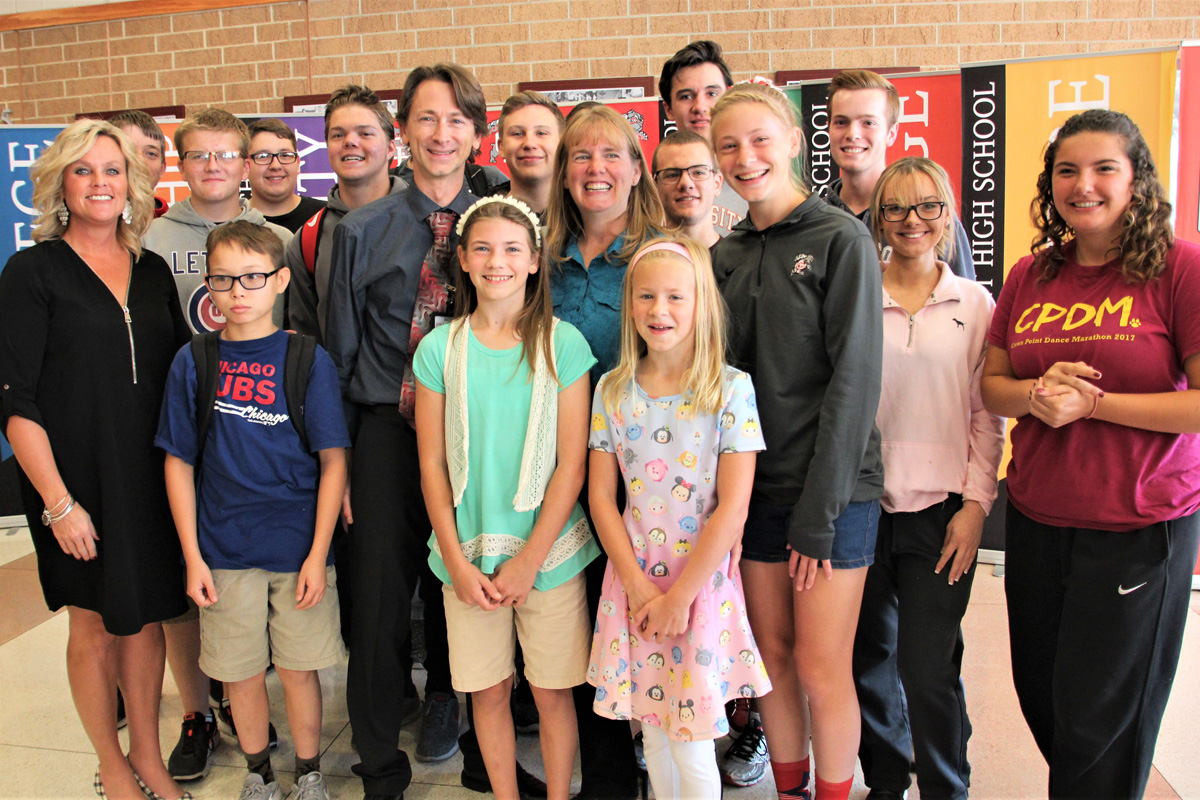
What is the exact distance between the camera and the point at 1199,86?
3.27 metres

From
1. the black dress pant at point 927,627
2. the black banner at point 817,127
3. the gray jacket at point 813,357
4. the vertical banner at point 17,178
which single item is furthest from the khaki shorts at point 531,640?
the vertical banner at point 17,178

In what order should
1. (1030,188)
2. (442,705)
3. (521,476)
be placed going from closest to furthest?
(521,476), (442,705), (1030,188)

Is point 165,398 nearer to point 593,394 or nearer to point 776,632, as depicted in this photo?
point 593,394

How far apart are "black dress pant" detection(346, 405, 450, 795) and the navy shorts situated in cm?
85

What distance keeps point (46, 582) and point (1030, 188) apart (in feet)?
13.4

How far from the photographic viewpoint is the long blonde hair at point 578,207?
73.6 inches

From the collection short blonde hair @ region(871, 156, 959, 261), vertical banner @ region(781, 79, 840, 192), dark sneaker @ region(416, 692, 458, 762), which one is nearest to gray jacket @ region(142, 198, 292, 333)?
dark sneaker @ region(416, 692, 458, 762)

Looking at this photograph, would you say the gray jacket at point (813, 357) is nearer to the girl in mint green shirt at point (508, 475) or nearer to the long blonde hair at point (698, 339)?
the long blonde hair at point (698, 339)

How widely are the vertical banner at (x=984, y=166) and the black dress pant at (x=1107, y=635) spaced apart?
2.51 meters

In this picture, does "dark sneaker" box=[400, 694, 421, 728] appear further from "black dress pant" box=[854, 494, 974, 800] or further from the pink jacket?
the pink jacket

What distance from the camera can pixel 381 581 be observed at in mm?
1944

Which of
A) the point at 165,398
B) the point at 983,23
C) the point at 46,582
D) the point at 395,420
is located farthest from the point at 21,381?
the point at 983,23

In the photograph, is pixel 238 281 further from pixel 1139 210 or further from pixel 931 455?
pixel 1139 210

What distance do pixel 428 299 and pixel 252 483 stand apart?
614 mm
